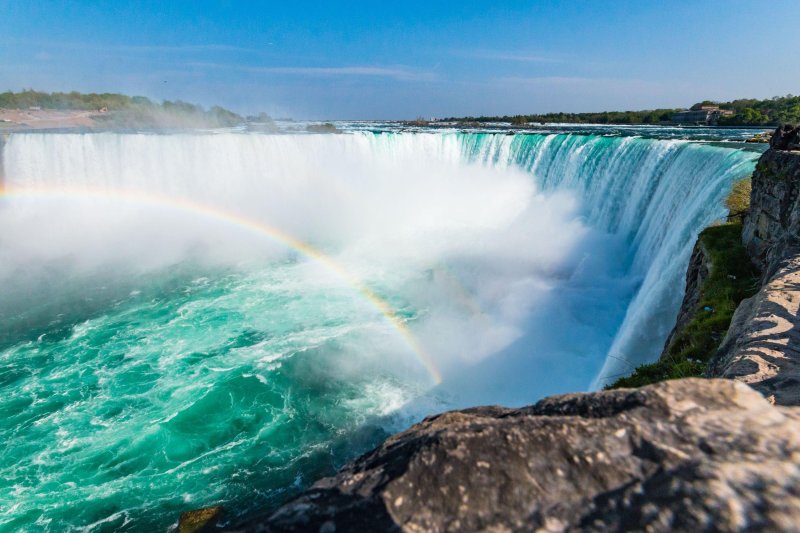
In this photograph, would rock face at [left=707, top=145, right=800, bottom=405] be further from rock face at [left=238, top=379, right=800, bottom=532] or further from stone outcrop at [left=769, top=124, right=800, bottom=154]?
rock face at [left=238, top=379, right=800, bottom=532]

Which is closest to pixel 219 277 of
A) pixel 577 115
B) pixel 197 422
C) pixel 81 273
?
pixel 81 273

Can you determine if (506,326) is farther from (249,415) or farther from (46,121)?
(46,121)

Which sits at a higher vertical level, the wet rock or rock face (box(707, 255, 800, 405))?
rock face (box(707, 255, 800, 405))

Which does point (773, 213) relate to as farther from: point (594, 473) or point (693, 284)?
point (594, 473)

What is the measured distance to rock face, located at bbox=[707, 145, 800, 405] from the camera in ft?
11.2

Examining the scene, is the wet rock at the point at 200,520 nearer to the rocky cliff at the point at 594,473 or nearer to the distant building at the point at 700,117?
the rocky cliff at the point at 594,473

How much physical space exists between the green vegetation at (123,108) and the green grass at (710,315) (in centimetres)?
5619

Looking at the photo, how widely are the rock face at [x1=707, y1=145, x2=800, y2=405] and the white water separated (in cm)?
246

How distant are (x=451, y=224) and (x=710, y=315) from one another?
2155cm

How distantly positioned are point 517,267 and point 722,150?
27.2 feet

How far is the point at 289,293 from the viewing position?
17.3 meters

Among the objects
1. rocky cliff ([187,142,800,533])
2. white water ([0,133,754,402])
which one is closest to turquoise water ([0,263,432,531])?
white water ([0,133,754,402])

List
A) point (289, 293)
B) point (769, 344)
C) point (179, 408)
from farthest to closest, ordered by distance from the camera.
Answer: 1. point (289, 293)
2. point (179, 408)
3. point (769, 344)

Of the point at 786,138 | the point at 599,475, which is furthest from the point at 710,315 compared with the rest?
the point at 599,475
